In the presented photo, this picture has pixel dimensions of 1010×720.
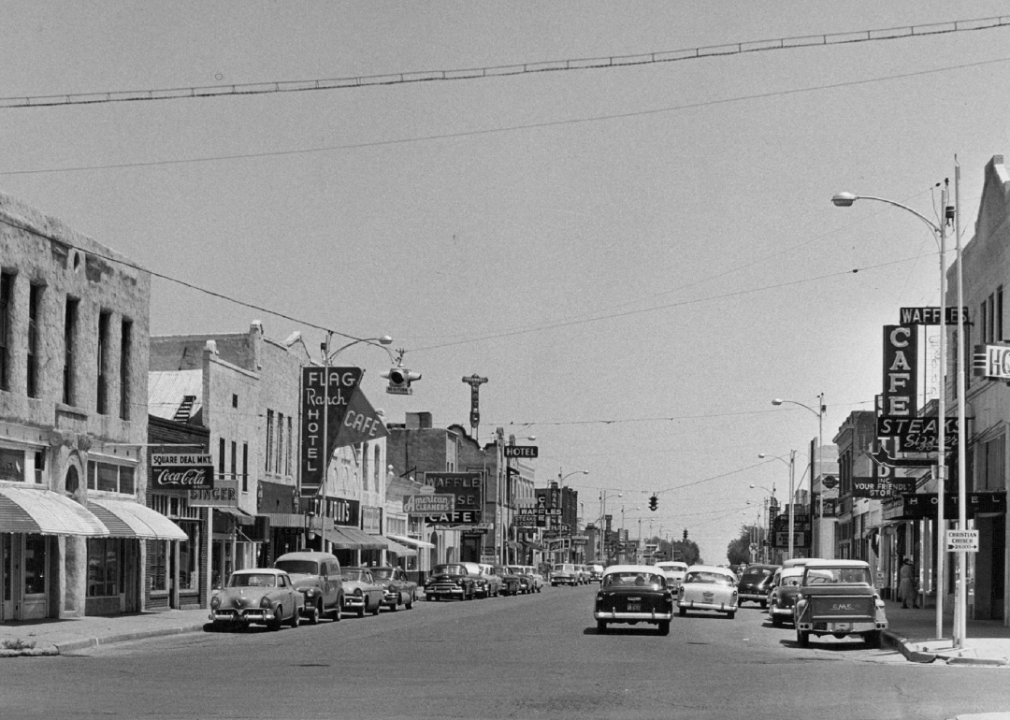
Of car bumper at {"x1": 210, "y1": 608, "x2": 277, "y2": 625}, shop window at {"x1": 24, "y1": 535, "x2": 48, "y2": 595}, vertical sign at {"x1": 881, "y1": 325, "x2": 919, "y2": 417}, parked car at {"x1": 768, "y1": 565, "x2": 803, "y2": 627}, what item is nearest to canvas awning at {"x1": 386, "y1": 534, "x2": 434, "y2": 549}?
vertical sign at {"x1": 881, "y1": 325, "x2": 919, "y2": 417}

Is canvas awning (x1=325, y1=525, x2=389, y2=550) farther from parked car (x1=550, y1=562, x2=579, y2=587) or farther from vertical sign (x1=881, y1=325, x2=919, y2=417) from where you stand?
parked car (x1=550, y1=562, x2=579, y2=587)

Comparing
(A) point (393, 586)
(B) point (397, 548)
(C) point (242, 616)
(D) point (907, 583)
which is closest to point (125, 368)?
(C) point (242, 616)

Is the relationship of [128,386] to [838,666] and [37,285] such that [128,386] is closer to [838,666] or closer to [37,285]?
[37,285]

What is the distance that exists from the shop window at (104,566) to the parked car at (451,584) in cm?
2400

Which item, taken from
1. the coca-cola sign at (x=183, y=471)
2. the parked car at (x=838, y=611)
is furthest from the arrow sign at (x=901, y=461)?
the coca-cola sign at (x=183, y=471)

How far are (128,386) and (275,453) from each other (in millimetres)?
16065

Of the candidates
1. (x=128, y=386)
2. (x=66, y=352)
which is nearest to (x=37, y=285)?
(x=66, y=352)

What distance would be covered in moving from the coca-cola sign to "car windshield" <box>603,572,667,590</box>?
12889 millimetres

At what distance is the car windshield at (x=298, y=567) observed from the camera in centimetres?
4097

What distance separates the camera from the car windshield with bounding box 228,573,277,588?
1452 inches

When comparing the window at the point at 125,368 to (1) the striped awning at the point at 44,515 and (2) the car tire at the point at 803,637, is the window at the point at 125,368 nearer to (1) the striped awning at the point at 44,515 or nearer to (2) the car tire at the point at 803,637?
(1) the striped awning at the point at 44,515

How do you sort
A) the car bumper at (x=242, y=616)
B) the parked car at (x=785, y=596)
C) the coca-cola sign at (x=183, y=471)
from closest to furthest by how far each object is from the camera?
the car bumper at (x=242, y=616) → the parked car at (x=785, y=596) → the coca-cola sign at (x=183, y=471)

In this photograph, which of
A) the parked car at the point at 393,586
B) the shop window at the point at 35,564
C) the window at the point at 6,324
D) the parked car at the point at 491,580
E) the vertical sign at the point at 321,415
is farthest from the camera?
the parked car at the point at 491,580

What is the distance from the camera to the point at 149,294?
145ft
